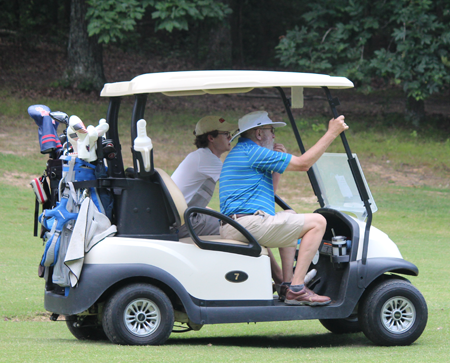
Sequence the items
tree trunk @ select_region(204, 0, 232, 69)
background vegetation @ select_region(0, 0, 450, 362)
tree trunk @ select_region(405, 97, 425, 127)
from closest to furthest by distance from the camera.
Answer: background vegetation @ select_region(0, 0, 450, 362)
tree trunk @ select_region(405, 97, 425, 127)
tree trunk @ select_region(204, 0, 232, 69)

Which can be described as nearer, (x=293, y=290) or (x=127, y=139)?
(x=293, y=290)

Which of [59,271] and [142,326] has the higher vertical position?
[59,271]

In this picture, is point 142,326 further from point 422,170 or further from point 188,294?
point 422,170

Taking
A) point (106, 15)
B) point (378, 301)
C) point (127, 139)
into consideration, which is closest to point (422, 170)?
point (127, 139)

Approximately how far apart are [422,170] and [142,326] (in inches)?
517

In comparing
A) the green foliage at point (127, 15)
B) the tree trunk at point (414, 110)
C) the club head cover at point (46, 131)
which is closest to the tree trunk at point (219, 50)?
the green foliage at point (127, 15)

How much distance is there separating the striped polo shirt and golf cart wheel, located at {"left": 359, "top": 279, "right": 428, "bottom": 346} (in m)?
0.94

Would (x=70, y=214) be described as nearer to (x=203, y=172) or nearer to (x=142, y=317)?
(x=142, y=317)

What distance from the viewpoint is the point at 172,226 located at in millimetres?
4883

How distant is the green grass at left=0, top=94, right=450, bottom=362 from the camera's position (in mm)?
4434

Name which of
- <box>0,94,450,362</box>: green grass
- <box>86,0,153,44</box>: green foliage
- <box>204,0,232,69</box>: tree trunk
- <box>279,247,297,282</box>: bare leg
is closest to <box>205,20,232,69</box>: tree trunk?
<box>204,0,232,69</box>: tree trunk

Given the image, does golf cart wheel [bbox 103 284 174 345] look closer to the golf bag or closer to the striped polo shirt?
the golf bag

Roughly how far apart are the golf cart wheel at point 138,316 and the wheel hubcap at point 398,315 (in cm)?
150

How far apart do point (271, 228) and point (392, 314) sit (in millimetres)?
1079
